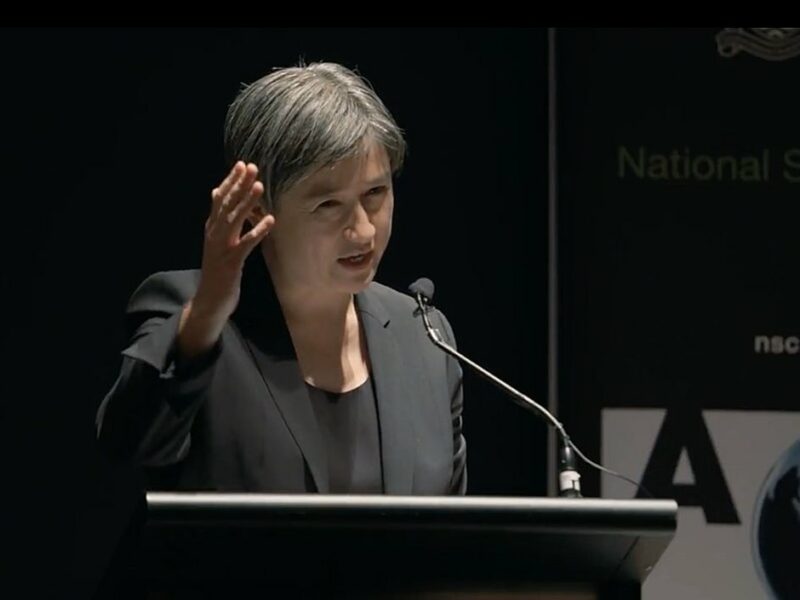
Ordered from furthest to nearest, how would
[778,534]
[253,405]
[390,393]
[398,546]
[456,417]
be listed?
1. [778,534]
2. [456,417]
3. [390,393]
4. [253,405]
5. [398,546]

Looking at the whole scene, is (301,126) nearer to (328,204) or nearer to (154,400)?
(328,204)

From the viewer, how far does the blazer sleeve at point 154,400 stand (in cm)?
205

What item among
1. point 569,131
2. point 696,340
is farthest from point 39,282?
point 696,340

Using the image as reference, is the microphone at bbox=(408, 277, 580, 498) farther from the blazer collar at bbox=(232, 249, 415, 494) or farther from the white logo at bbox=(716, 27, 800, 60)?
the white logo at bbox=(716, 27, 800, 60)

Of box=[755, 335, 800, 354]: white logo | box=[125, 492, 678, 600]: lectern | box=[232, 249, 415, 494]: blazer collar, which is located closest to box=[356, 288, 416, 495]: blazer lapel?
box=[232, 249, 415, 494]: blazer collar

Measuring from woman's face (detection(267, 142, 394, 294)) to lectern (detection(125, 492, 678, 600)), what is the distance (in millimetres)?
508

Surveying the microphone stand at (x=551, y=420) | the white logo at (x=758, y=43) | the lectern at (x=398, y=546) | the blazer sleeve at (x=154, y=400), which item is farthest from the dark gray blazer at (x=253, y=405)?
the white logo at (x=758, y=43)

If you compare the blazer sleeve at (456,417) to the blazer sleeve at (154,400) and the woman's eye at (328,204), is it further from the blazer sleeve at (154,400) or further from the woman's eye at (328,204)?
the blazer sleeve at (154,400)

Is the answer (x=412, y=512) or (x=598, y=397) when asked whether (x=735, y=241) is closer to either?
(x=598, y=397)

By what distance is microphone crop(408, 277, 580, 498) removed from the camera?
82.3 inches

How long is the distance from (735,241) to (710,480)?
53 centimetres

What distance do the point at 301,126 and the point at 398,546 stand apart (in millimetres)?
647

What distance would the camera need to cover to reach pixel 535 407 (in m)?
2.14

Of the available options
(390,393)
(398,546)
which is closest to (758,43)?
(390,393)
